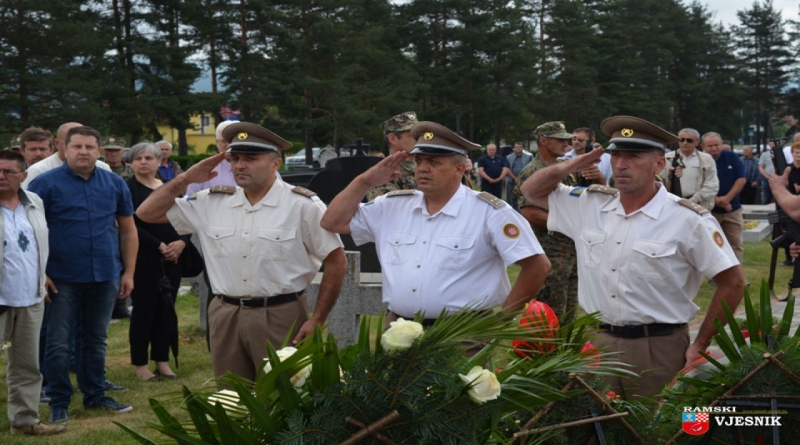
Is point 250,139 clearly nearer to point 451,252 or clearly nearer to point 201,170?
point 201,170

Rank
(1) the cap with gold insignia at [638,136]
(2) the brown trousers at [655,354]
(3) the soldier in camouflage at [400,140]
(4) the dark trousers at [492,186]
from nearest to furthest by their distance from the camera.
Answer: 1. (2) the brown trousers at [655,354]
2. (1) the cap with gold insignia at [638,136]
3. (3) the soldier in camouflage at [400,140]
4. (4) the dark trousers at [492,186]

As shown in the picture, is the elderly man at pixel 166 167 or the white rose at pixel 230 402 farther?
the elderly man at pixel 166 167

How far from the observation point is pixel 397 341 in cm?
224

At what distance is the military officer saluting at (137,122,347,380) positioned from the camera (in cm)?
520

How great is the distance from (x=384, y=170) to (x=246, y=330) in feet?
3.75

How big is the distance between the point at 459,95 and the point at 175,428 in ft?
194

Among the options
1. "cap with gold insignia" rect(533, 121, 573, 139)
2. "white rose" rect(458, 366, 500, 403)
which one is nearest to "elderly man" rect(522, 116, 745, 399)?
"white rose" rect(458, 366, 500, 403)

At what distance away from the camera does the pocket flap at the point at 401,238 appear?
15.7ft

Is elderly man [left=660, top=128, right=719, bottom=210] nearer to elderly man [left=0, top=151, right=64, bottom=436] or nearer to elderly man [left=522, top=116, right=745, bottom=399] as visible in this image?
elderly man [left=522, top=116, right=745, bottom=399]

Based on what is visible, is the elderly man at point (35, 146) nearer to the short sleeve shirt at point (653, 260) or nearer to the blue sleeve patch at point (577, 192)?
the blue sleeve patch at point (577, 192)

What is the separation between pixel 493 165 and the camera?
2533 centimetres

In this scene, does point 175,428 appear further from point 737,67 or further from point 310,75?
point 737,67

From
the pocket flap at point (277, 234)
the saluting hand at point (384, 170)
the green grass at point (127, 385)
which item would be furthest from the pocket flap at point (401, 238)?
the green grass at point (127, 385)

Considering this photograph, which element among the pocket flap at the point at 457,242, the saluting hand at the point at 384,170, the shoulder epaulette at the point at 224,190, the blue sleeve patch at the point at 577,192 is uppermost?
the saluting hand at the point at 384,170
